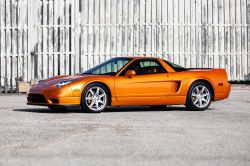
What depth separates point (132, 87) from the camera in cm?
990

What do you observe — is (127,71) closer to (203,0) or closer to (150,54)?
(150,54)

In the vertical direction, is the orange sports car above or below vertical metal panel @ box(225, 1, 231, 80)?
below

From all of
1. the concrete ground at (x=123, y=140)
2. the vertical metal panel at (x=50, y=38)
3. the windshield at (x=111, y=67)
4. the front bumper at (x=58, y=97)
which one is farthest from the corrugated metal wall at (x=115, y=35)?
the concrete ground at (x=123, y=140)

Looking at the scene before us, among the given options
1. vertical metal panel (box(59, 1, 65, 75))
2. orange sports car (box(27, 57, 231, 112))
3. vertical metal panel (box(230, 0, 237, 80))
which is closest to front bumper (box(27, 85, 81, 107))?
orange sports car (box(27, 57, 231, 112))

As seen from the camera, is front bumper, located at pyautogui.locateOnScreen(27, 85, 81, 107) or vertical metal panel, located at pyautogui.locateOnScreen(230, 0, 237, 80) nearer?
front bumper, located at pyautogui.locateOnScreen(27, 85, 81, 107)

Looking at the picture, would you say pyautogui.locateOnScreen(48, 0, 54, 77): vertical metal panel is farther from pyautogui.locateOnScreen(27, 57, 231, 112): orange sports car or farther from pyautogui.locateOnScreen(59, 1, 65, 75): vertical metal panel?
pyautogui.locateOnScreen(27, 57, 231, 112): orange sports car

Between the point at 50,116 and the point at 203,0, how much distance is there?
1460 cm

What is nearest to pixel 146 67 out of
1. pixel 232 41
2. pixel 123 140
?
pixel 123 140

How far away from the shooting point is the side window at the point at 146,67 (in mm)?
10219

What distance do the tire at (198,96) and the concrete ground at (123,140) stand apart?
1.43 m

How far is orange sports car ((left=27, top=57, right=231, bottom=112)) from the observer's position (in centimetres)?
941

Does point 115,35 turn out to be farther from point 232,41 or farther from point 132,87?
point 132,87

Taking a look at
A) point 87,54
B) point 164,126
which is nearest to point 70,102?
point 164,126

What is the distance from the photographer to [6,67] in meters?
21.6
